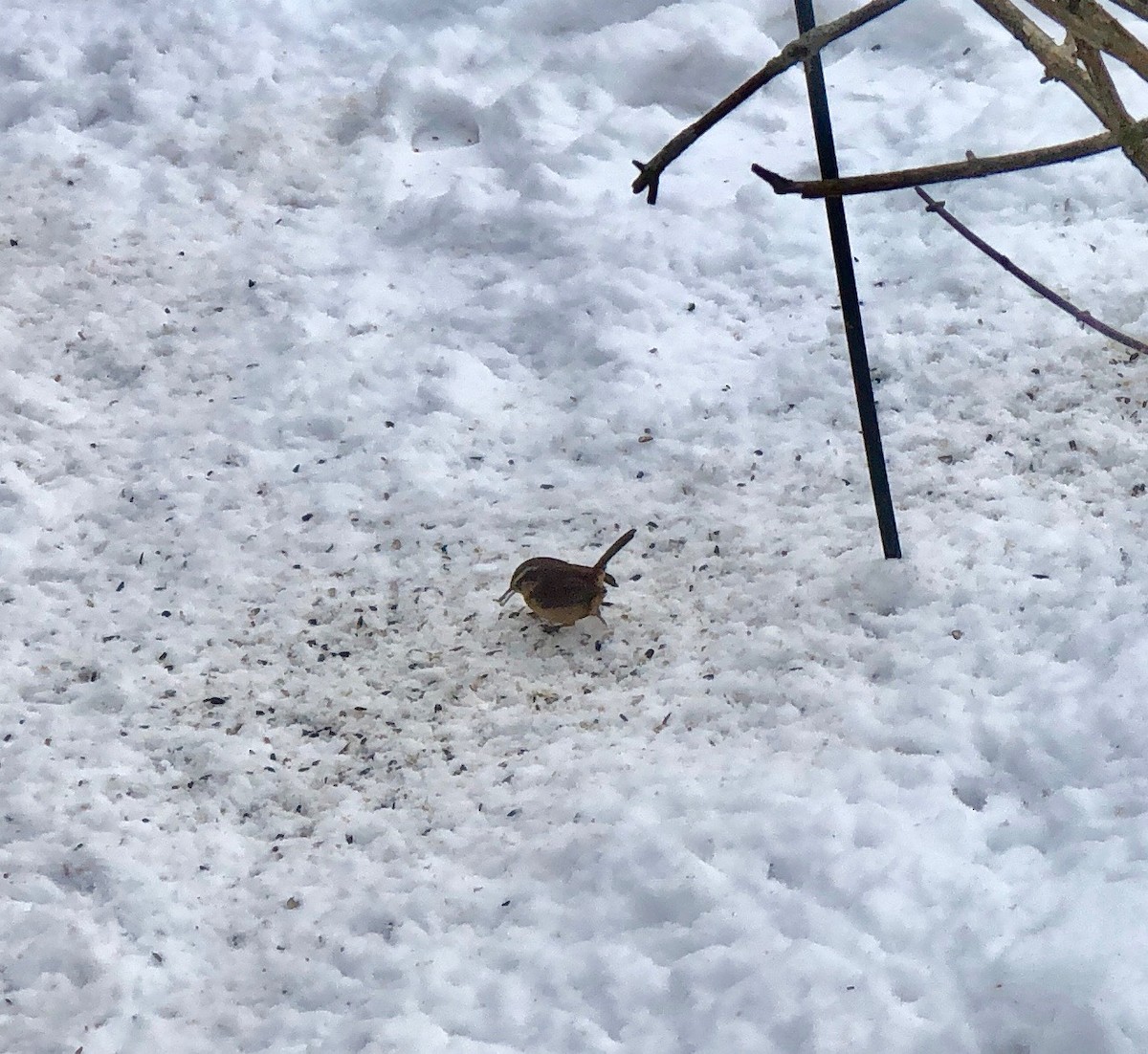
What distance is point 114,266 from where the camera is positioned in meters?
3.90

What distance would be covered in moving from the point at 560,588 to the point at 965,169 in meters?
1.60

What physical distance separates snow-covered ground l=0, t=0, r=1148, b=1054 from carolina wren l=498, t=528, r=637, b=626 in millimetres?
116

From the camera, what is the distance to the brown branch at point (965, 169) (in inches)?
43.8

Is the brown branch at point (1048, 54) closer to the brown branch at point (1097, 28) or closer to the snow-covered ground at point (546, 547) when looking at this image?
the brown branch at point (1097, 28)

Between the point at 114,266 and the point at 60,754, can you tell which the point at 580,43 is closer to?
the point at 114,266

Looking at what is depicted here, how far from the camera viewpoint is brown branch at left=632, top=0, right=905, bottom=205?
4.70 ft

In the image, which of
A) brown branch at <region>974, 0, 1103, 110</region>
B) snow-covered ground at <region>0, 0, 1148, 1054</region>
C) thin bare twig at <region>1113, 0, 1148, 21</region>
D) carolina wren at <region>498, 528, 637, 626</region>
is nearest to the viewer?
thin bare twig at <region>1113, 0, 1148, 21</region>

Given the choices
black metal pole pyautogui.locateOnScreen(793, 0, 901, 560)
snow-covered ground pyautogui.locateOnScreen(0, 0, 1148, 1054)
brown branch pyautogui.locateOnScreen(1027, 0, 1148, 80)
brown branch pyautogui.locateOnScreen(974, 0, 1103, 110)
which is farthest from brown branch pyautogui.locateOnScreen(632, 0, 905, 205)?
snow-covered ground pyautogui.locateOnScreen(0, 0, 1148, 1054)

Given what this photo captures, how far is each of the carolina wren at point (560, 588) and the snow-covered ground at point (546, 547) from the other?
0.12 meters

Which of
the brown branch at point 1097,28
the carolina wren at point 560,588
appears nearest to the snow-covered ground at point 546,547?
the carolina wren at point 560,588

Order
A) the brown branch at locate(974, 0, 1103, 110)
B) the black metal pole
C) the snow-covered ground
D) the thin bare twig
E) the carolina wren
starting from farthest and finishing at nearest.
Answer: the carolina wren < the black metal pole < the snow-covered ground < the brown branch at locate(974, 0, 1103, 110) < the thin bare twig

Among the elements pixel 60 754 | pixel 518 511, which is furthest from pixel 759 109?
pixel 60 754

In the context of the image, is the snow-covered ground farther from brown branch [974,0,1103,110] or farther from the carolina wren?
brown branch [974,0,1103,110]

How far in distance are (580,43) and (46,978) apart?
3.53m
